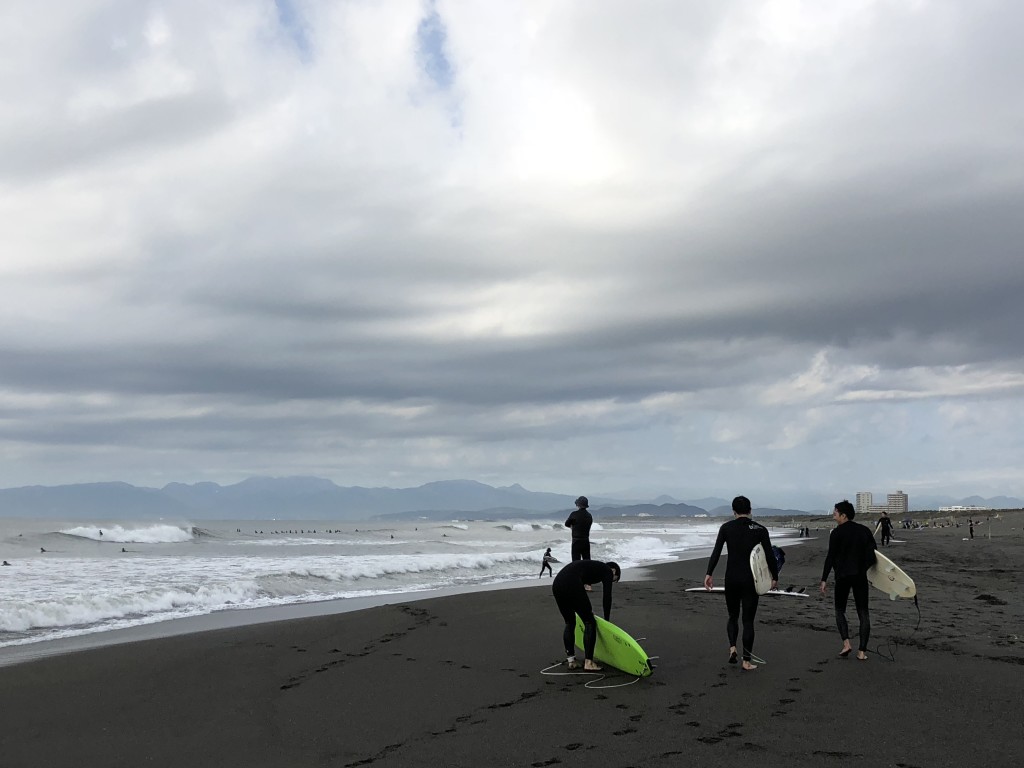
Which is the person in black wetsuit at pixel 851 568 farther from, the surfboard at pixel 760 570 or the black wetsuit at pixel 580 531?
the black wetsuit at pixel 580 531

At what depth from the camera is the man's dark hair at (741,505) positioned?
28.8ft

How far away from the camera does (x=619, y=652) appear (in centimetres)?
845

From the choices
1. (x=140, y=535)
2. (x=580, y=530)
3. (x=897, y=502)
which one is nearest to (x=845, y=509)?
(x=580, y=530)

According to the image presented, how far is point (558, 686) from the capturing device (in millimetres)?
8203

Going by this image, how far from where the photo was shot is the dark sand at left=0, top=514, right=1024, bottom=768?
240 inches

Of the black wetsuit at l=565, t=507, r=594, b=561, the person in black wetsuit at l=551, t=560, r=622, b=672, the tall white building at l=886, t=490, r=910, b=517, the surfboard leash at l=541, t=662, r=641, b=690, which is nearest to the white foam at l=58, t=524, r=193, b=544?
the black wetsuit at l=565, t=507, r=594, b=561

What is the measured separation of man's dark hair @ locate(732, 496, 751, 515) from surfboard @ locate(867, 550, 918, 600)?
1769mm

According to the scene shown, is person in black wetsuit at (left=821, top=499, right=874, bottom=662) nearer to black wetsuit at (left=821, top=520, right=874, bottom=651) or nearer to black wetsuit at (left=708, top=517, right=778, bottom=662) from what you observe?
black wetsuit at (left=821, top=520, right=874, bottom=651)

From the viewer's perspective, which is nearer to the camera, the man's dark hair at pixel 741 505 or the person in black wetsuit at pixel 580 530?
the man's dark hair at pixel 741 505

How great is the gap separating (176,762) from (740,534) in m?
5.98

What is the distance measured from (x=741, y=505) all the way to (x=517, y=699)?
3.34 m

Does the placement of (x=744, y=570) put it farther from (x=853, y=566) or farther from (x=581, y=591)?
(x=581, y=591)

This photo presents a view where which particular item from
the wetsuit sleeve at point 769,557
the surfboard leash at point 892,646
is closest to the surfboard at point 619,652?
the wetsuit sleeve at point 769,557

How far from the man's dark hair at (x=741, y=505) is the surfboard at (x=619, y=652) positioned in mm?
1921
